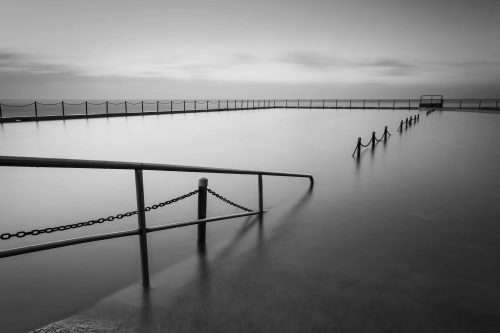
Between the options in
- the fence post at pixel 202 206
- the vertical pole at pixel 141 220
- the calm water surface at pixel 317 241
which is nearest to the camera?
the vertical pole at pixel 141 220

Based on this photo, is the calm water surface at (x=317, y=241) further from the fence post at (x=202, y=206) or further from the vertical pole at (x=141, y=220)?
the vertical pole at (x=141, y=220)

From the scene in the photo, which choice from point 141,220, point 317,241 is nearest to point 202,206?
point 141,220

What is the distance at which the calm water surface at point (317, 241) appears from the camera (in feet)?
10.3

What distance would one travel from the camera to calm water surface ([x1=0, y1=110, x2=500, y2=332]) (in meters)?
3.14

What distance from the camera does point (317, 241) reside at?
4691 mm


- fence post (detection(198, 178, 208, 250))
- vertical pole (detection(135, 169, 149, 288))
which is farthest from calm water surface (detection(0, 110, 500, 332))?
vertical pole (detection(135, 169, 149, 288))

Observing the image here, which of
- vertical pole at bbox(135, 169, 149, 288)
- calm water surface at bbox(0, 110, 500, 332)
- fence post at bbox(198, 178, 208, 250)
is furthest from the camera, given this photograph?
fence post at bbox(198, 178, 208, 250)

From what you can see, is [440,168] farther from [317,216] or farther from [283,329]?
[283,329]

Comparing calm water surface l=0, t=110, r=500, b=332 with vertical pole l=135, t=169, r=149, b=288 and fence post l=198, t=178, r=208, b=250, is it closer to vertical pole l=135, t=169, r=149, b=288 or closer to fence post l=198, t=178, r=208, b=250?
fence post l=198, t=178, r=208, b=250

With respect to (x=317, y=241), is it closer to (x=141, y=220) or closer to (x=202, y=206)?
(x=202, y=206)

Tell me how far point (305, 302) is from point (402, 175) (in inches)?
293

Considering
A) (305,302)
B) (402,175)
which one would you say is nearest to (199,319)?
(305,302)

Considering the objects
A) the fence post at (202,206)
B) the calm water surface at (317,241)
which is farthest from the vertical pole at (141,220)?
the fence post at (202,206)

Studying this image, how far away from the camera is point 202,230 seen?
4590 mm
